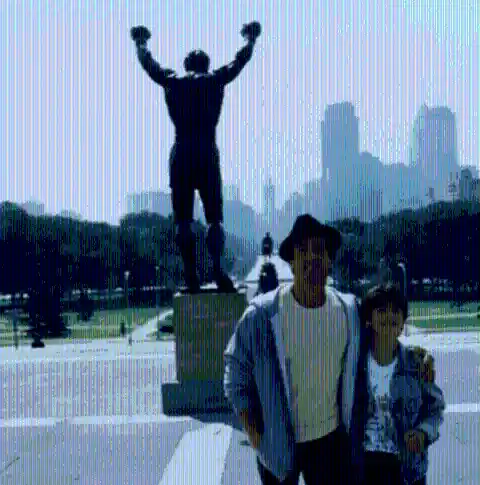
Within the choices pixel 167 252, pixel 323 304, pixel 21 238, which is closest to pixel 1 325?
pixel 21 238

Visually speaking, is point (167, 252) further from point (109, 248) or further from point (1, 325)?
point (1, 325)

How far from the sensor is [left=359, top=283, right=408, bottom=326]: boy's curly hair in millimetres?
4016

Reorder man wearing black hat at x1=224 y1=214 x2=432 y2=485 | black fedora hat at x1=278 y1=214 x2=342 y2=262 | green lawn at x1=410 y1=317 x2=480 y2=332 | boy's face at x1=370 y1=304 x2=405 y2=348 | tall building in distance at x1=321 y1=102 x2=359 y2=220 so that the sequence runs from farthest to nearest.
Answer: tall building in distance at x1=321 y1=102 x2=359 y2=220 → green lawn at x1=410 y1=317 x2=480 y2=332 → boy's face at x1=370 y1=304 x2=405 y2=348 → black fedora hat at x1=278 y1=214 x2=342 y2=262 → man wearing black hat at x1=224 y1=214 x2=432 y2=485

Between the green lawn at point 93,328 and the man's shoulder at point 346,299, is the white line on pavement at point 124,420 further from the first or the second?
the green lawn at point 93,328

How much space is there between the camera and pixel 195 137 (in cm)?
928

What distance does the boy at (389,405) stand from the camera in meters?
3.98

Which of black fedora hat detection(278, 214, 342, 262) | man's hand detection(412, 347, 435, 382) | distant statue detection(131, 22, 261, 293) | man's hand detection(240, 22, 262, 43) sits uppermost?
man's hand detection(240, 22, 262, 43)

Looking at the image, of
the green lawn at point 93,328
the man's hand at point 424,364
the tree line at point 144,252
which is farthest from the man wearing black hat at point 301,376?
the tree line at point 144,252

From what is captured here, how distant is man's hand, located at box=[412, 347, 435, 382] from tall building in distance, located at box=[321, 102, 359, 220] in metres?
168

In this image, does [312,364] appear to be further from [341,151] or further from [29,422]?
[341,151]

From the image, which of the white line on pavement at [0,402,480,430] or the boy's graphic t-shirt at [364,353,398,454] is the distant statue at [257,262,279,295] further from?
the boy's graphic t-shirt at [364,353,398,454]

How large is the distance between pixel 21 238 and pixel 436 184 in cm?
13919

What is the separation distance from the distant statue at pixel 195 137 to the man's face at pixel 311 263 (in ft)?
17.8

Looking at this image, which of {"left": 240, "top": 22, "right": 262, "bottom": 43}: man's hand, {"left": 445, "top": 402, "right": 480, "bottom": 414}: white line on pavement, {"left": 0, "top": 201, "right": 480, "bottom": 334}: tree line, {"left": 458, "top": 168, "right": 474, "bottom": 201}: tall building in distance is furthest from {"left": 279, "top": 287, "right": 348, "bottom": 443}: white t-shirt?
{"left": 458, "top": 168, "right": 474, "bottom": 201}: tall building in distance
